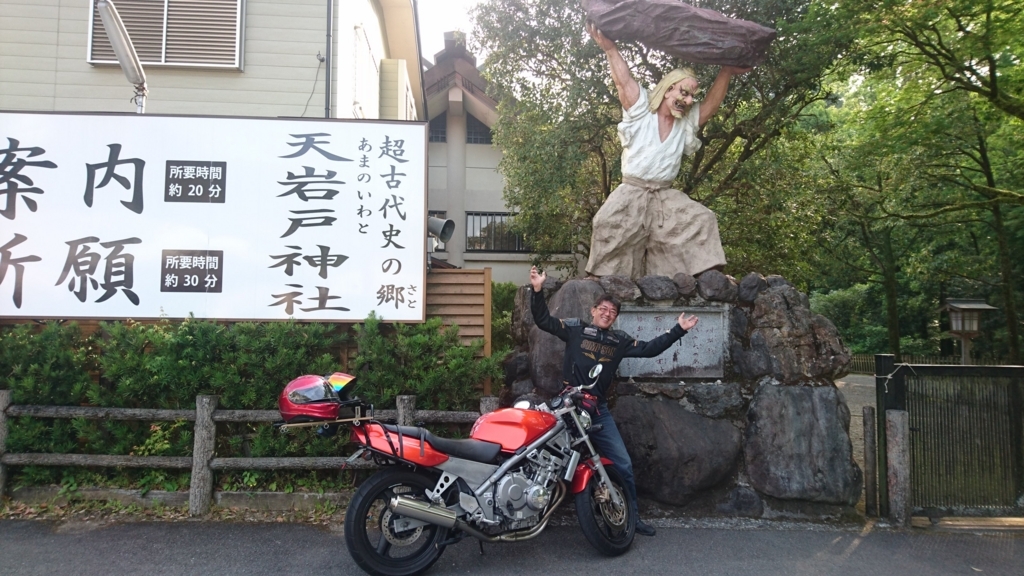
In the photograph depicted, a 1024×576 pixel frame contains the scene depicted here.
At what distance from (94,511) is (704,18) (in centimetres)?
715

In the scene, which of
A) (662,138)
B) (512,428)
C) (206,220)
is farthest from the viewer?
(662,138)

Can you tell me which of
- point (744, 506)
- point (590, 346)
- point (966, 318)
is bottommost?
point (744, 506)

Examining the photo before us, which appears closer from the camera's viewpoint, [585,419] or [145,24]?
[585,419]

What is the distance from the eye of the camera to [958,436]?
6352 millimetres

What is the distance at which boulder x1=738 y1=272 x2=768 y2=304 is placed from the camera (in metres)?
6.61

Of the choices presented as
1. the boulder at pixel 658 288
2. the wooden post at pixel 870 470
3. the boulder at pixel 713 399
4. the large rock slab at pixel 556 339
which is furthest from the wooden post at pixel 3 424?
the wooden post at pixel 870 470

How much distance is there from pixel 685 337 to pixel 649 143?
6.50 feet

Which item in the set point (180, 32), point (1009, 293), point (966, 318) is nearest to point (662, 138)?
point (180, 32)

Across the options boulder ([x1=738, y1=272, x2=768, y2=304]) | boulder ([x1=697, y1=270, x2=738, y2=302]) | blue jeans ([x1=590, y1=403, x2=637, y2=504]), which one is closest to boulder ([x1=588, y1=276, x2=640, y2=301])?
boulder ([x1=697, y1=270, x2=738, y2=302])

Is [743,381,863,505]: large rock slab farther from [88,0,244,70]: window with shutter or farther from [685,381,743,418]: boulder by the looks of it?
[88,0,244,70]: window with shutter

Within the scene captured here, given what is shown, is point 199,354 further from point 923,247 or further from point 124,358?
point 923,247

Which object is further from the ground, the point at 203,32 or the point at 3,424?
the point at 203,32

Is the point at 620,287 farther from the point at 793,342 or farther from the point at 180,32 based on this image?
the point at 180,32

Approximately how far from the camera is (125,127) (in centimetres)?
689
